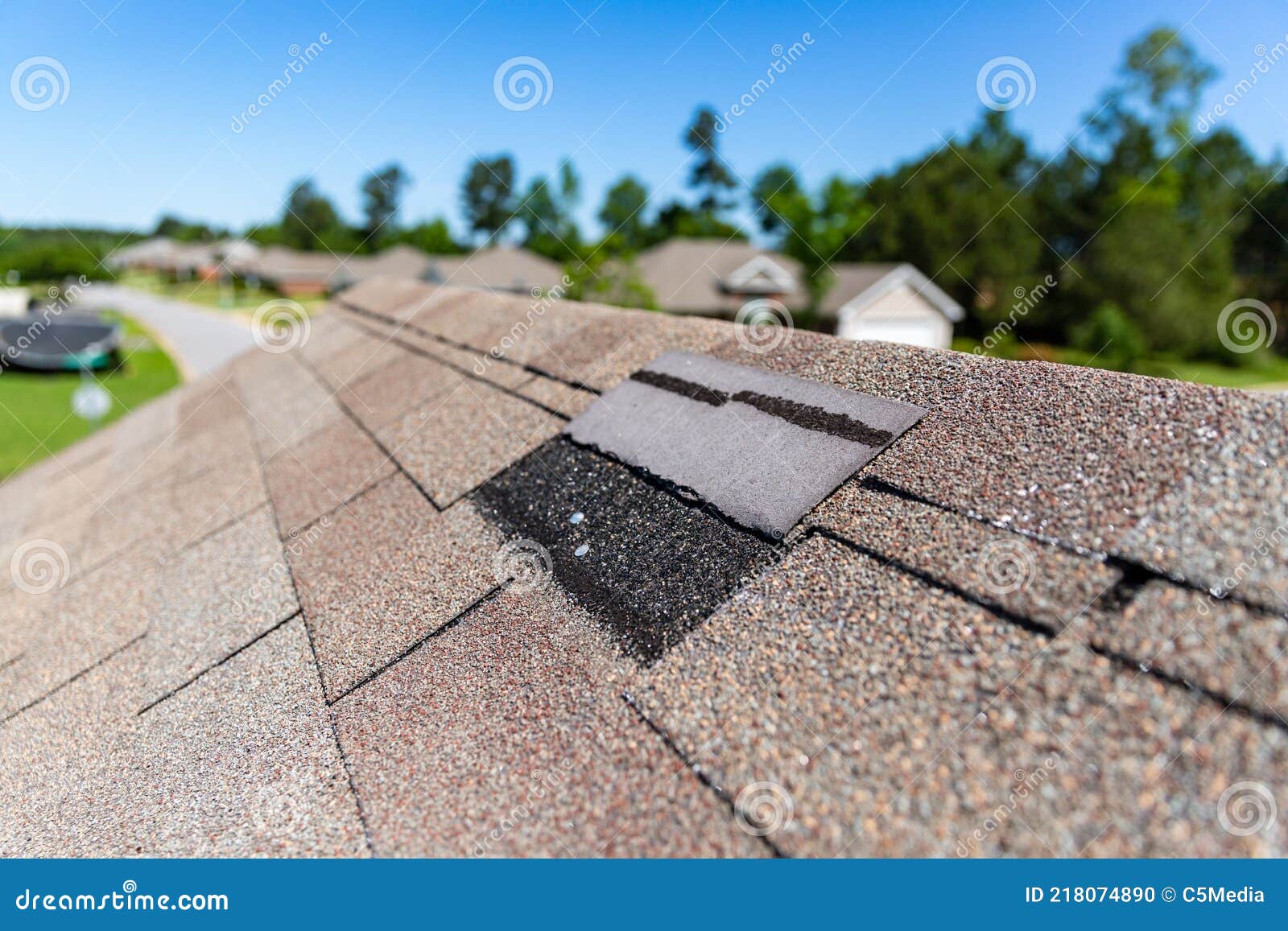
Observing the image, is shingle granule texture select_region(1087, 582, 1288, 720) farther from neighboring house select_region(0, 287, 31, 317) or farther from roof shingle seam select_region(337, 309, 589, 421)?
neighboring house select_region(0, 287, 31, 317)

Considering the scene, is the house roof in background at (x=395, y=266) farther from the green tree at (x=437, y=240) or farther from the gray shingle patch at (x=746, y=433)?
the gray shingle patch at (x=746, y=433)

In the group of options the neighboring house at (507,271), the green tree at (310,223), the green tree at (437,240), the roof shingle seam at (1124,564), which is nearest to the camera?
the roof shingle seam at (1124,564)

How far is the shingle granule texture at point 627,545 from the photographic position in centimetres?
237

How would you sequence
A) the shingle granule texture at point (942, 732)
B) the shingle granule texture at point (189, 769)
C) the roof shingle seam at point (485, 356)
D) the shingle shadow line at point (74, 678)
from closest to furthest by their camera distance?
the shingle granule texture at point (942, 732), the shingle granule texture at point (189, 769), the shingle shadow line at point (74, 678), the roof shingle seam at point (485, 356)

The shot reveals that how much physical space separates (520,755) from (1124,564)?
5.72 feet

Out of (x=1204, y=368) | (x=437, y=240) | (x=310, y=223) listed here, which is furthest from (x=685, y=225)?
(x=310, y=223)

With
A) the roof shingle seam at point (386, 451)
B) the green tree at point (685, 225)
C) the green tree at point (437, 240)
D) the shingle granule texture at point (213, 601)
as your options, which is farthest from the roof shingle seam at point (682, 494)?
the green tree at point (437, 240)

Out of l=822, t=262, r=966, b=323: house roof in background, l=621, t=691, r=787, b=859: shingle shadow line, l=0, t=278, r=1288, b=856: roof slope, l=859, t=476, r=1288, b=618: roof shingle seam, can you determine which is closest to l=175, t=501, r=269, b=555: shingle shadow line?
l=0, t=278, r=1288, b=856: roof slope

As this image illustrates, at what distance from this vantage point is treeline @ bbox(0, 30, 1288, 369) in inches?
1375

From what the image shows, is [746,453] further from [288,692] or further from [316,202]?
[316,202]

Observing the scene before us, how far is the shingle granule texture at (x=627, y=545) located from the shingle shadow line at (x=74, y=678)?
1.90 meters

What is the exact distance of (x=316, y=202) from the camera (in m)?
108

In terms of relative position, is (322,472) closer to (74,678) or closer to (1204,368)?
(74,678)

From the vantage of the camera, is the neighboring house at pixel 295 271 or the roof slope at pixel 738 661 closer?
the roof slope at pixel 738 661
